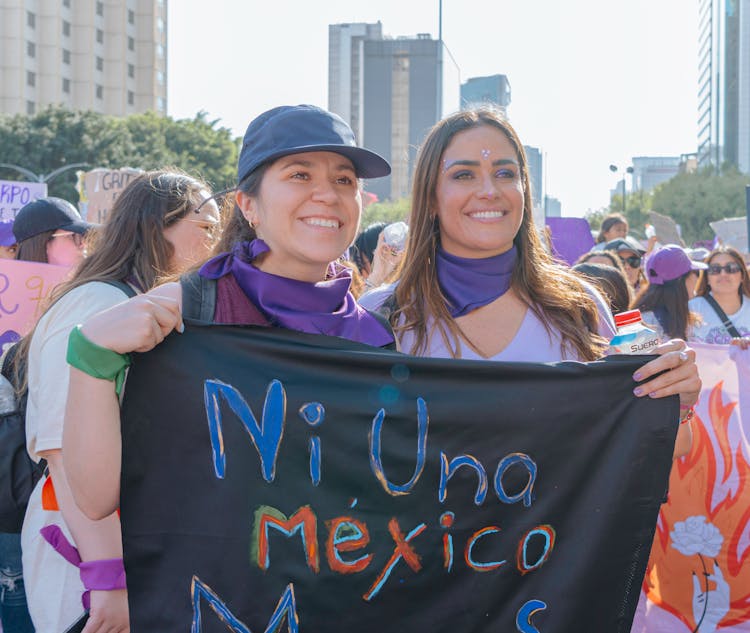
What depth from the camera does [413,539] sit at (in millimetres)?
2297

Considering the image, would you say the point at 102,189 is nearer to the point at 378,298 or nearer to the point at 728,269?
the point at 728,269

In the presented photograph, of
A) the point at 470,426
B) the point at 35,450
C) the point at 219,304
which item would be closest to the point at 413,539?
the point at 470,426

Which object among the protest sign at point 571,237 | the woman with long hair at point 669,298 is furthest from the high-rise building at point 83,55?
the woman with long hair at point 669,298

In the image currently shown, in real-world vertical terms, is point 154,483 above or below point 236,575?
above

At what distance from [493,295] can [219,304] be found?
95 centimetres

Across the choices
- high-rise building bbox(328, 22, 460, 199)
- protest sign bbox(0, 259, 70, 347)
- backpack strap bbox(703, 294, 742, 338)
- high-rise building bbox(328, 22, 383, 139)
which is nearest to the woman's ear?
protest sign bbox(0, 259, 70, 347)

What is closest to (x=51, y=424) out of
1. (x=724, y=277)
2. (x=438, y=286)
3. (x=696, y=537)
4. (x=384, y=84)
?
(x=438, y=286)

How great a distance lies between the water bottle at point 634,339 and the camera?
2414mm

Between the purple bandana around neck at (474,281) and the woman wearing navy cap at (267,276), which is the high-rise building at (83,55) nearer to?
the purple bandana around neck at (474,281)

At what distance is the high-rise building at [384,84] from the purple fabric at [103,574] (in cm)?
12314

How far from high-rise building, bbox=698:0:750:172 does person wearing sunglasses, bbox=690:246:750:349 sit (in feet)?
269

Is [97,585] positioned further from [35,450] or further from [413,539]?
[413,539]

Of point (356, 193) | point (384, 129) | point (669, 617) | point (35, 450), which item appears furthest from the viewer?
point (384, 129)

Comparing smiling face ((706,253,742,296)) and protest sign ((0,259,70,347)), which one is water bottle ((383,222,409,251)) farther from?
smiling face ((706,253,742,296))
